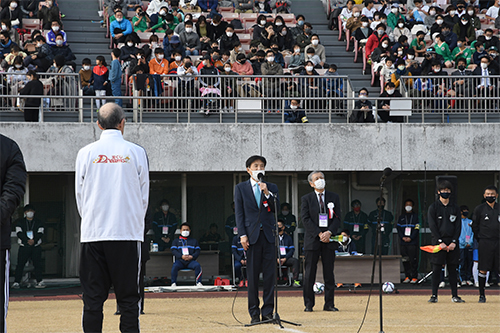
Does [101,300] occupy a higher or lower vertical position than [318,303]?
higher

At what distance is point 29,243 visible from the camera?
672 inches

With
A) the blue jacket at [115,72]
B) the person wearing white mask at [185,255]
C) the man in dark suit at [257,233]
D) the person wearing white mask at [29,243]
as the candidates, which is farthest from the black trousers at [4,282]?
the blue jacket at [115,72]

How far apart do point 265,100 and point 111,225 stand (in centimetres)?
1247

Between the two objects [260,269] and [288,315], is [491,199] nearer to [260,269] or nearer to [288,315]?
[288,315]

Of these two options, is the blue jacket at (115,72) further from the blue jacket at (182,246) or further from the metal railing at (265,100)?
the blue jacket at (182,246)

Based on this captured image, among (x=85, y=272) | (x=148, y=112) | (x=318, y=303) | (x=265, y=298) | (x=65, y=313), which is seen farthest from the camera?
(x=148, y=112)

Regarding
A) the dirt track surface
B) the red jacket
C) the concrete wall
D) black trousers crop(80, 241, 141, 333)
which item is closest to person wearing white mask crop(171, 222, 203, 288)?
the concrete wall

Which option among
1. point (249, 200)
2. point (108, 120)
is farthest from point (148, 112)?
point (108, 120)

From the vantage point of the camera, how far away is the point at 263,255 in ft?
29.2

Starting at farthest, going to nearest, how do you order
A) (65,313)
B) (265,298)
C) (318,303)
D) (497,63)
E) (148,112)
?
(497,63) < (148,112) < (318,303) < (65,313) < (265,298)

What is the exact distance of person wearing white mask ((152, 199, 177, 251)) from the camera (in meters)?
17.8

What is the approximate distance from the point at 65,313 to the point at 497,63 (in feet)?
48.4

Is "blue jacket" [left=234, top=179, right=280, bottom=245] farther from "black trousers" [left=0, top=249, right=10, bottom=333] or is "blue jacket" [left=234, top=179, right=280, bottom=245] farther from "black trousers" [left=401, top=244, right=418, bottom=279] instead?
"black trousers" [left=401, top=244, right=418, bottom=279]

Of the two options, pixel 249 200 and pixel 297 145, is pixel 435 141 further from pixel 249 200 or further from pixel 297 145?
pixel 249 200
